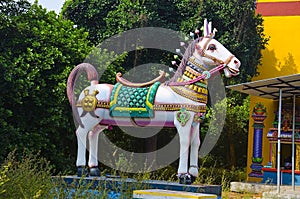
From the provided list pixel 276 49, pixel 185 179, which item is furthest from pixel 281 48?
pixel 185 179

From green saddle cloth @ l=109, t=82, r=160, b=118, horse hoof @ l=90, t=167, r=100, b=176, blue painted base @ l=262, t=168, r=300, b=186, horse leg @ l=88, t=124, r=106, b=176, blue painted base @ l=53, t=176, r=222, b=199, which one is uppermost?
green saddle cloth @ l=109, t=82, r=160, b=118

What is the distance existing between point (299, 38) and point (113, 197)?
8.34 metres

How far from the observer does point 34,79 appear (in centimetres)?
1191

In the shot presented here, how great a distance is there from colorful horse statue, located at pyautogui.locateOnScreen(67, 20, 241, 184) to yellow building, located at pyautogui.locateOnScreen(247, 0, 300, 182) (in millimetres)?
5986

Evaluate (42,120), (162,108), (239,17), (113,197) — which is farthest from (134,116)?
(239,17)

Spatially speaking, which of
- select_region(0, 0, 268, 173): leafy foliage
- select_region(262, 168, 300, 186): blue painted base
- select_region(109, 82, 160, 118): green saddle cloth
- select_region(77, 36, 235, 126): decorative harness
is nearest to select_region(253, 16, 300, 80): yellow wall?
select_region(0, 0, 268, 173): leafy foliage

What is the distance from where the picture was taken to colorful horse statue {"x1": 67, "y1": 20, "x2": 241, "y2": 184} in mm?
8102

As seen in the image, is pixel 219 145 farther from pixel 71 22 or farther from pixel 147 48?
pixel 71 22

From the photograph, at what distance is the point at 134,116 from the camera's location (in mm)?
8391

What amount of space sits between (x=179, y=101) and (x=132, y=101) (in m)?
0.73

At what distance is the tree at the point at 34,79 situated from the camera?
37.8 feet

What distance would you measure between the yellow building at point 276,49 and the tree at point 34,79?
4.74 meters

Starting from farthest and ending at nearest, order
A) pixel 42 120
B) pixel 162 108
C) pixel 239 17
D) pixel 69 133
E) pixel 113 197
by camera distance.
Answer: pixel 239 17, pixel 69 133, pixel 42 120, pixel 162 108, pixel 113 197

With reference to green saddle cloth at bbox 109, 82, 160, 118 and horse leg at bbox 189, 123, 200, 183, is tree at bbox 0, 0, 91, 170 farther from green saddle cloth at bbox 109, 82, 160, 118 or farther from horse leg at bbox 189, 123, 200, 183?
horse leg at bbox 189, 123, 200, 183
